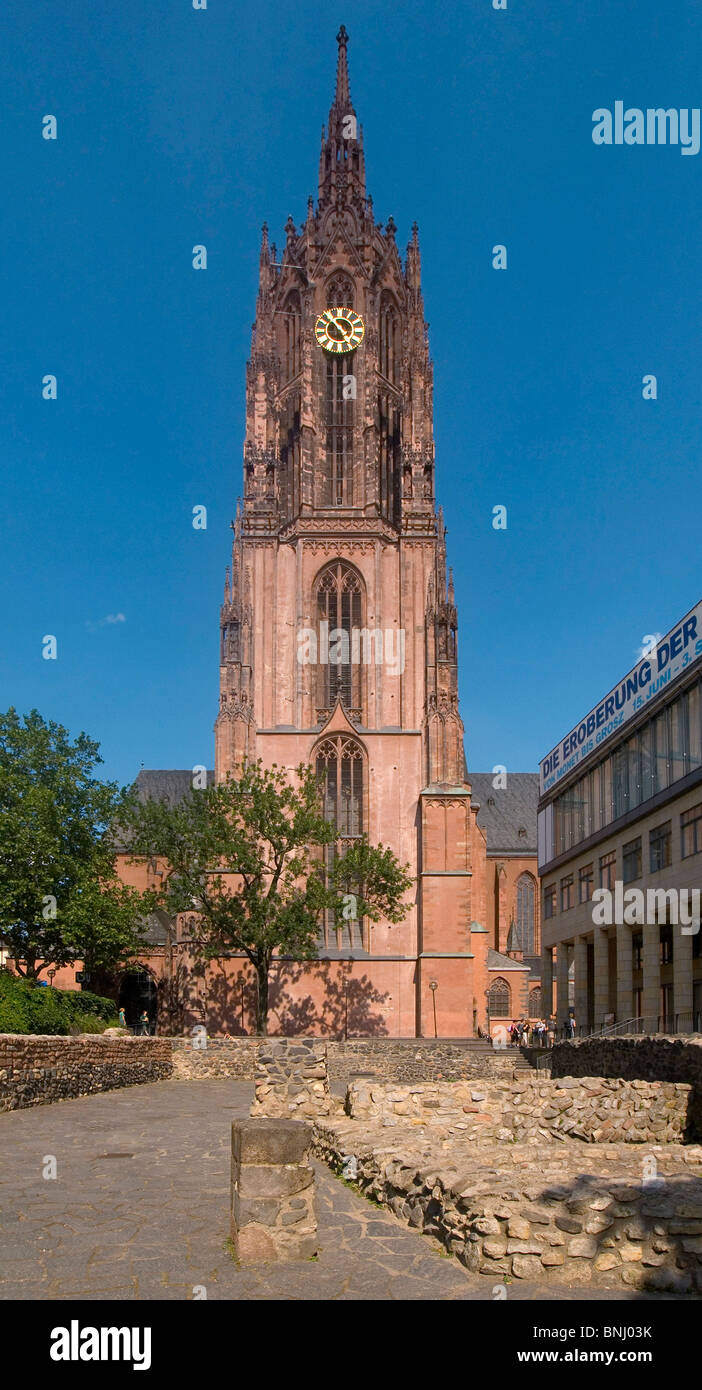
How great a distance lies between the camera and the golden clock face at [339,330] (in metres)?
65.2

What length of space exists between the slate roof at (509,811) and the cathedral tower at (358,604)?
18479mm

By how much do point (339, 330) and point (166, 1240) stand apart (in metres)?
61.1

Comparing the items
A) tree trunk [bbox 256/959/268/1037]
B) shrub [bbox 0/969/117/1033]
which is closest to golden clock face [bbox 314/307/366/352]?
tree trunk [bbox 256/959/268/1037]

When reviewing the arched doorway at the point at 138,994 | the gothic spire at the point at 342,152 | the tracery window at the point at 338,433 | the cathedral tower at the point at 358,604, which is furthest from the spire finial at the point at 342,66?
the arched doorway at the point at 138,994

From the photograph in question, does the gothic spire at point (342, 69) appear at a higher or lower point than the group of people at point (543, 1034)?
higher

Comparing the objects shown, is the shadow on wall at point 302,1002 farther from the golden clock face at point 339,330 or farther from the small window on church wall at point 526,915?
the golden clock face at point 339,330

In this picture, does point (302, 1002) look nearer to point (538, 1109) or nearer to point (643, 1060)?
point (643, 1060)

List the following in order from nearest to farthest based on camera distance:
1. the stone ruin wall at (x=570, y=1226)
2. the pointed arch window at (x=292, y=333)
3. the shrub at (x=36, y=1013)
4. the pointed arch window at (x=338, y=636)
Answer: the stone ruin wall at (x=570, y=1226) → the shrub at (x=36, y=1013) → the pointed arch window at (x=338, y=636) → the pointed arch window at (x=292, y=333)

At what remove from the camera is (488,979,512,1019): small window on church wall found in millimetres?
73062

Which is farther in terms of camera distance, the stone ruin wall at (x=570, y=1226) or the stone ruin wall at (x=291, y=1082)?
the stone ruin wall at (x=291, y=1082)

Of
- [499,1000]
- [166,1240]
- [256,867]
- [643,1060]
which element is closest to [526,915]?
[499,1000]

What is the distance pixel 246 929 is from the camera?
150 ft
